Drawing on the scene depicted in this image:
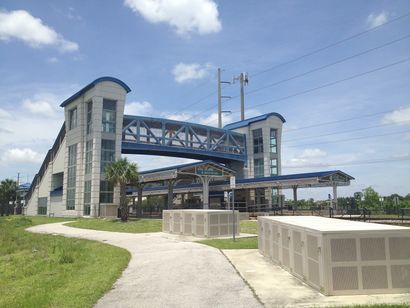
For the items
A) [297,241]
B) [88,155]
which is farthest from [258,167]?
[297,241]

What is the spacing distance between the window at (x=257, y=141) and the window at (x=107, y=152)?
3166cm

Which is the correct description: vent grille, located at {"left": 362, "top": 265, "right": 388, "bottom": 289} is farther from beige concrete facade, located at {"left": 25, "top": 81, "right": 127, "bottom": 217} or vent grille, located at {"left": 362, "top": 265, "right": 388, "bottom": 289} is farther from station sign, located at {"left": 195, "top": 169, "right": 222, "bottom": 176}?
beige concrete facade, located at {"left": 25, "top": 81, "right": 127, "bottom": 217}

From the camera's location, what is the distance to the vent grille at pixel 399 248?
8539mm

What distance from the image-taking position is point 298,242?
34.2ft

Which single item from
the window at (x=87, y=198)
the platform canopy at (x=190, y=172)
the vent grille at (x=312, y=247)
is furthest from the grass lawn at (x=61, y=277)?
the window at (x=87, y=198)

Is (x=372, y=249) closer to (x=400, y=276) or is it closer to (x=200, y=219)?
(x=400, y=276)

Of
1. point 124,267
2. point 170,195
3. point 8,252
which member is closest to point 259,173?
point 170,195

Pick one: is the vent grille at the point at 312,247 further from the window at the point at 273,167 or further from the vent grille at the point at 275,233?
the window at the point at 273,167

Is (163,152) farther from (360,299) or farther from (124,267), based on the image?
(360,299)

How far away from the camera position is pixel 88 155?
54.9 meters

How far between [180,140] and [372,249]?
195 ft

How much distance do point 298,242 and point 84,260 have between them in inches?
349

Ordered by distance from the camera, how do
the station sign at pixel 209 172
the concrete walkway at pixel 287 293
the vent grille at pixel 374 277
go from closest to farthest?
the concrete walkway at pixel 287 293 → the vent grille at pixel 374 277 → the station sign at pixel 209 172

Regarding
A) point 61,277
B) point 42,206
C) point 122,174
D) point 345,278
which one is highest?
point 122,174
